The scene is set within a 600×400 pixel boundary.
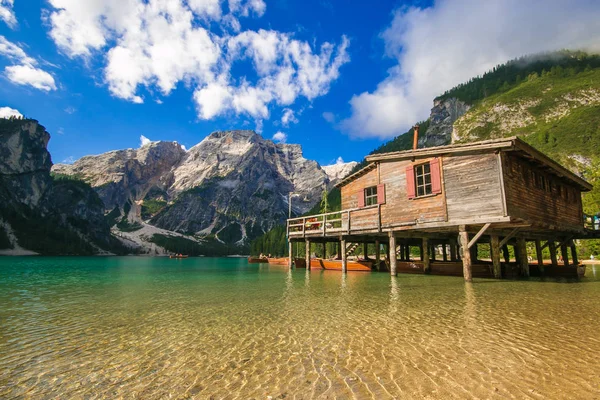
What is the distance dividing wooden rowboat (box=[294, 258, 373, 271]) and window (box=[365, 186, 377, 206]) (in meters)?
7.14

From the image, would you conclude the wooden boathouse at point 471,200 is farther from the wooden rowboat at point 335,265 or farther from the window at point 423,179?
the wooden rowboat at point 335,265

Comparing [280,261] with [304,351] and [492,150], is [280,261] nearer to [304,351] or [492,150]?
[492,150]

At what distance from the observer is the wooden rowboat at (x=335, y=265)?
103 feet

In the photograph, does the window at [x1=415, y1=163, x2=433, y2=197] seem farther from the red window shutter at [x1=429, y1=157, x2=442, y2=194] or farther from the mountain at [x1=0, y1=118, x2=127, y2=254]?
the mountain at [x1=0, y1=118, x2=127, y2=254]

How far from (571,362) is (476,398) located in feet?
9.19

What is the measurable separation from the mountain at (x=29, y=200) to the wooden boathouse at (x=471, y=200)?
186296 millimetres

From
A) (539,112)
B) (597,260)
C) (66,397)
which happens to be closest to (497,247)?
(66,397)

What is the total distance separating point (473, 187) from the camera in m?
19.4

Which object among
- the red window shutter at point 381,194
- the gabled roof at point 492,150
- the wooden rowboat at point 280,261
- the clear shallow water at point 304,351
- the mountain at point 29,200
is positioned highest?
the mountain at point 29,200

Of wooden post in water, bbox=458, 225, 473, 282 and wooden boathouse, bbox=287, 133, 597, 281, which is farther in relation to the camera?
wooden post in water, bbox=458, 225, 473, 282

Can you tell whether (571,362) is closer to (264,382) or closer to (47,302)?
(264,382)

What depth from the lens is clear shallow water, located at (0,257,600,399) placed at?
15.4ft

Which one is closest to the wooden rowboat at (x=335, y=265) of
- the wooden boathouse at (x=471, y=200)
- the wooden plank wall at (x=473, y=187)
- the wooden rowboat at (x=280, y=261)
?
the wooden boathouse at (x=471, y=200)

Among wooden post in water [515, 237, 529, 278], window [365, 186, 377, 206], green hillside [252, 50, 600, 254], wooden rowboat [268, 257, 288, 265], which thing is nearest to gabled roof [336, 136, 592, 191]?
window [365, 186, 377, 206]
